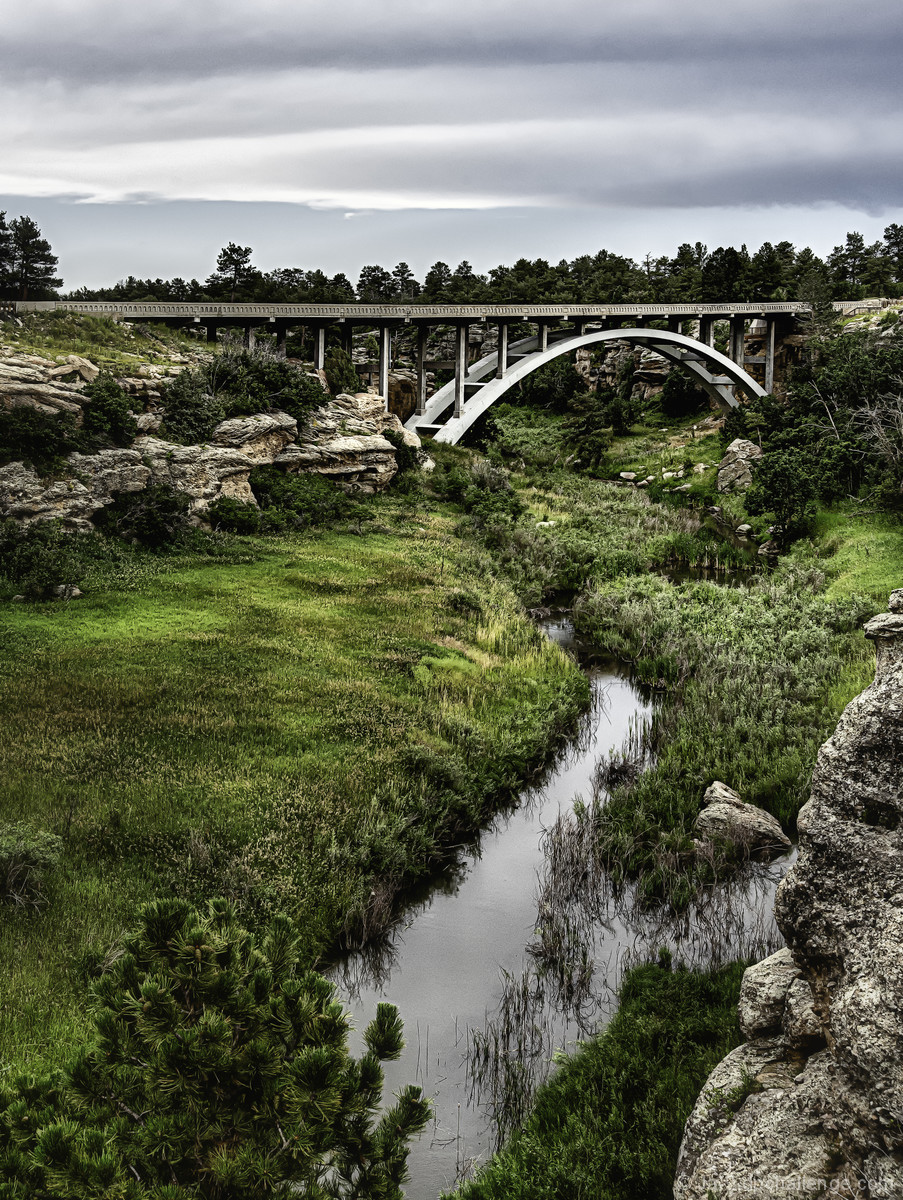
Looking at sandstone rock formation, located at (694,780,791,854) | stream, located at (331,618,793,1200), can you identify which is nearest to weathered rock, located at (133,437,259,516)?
stream, located at (331,618,793,1200)

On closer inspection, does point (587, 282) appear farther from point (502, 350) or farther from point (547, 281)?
point (502, 350)

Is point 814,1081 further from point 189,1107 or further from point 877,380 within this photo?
point 877,380

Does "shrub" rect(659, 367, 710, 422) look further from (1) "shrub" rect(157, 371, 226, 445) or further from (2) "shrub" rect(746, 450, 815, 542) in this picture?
(1) "shrub" rect(157, 371, 226, 445)

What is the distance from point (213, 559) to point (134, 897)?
1783cm

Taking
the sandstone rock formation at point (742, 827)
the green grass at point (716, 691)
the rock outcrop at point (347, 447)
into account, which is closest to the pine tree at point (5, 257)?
the rock outcrop at point (347, 447)

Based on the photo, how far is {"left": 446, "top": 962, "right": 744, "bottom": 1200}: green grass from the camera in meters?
7.18

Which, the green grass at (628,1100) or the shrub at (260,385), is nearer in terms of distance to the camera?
the green grass at (628,1100)

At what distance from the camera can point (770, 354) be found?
64125mm

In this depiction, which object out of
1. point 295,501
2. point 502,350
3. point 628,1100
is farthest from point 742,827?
point 502,350

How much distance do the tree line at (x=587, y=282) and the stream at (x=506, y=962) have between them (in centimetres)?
4279

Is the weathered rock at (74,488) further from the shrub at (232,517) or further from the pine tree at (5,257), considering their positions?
the pine tree at (5,257)

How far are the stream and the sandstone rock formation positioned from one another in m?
0.31

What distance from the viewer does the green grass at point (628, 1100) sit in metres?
7.18

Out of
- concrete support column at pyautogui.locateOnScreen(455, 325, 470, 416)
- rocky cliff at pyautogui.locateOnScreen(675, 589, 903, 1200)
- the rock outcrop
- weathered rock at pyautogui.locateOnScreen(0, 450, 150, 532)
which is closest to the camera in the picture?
rocky cliff at pyautogui.locateOnScreen(675, 589, 903, 1200)
